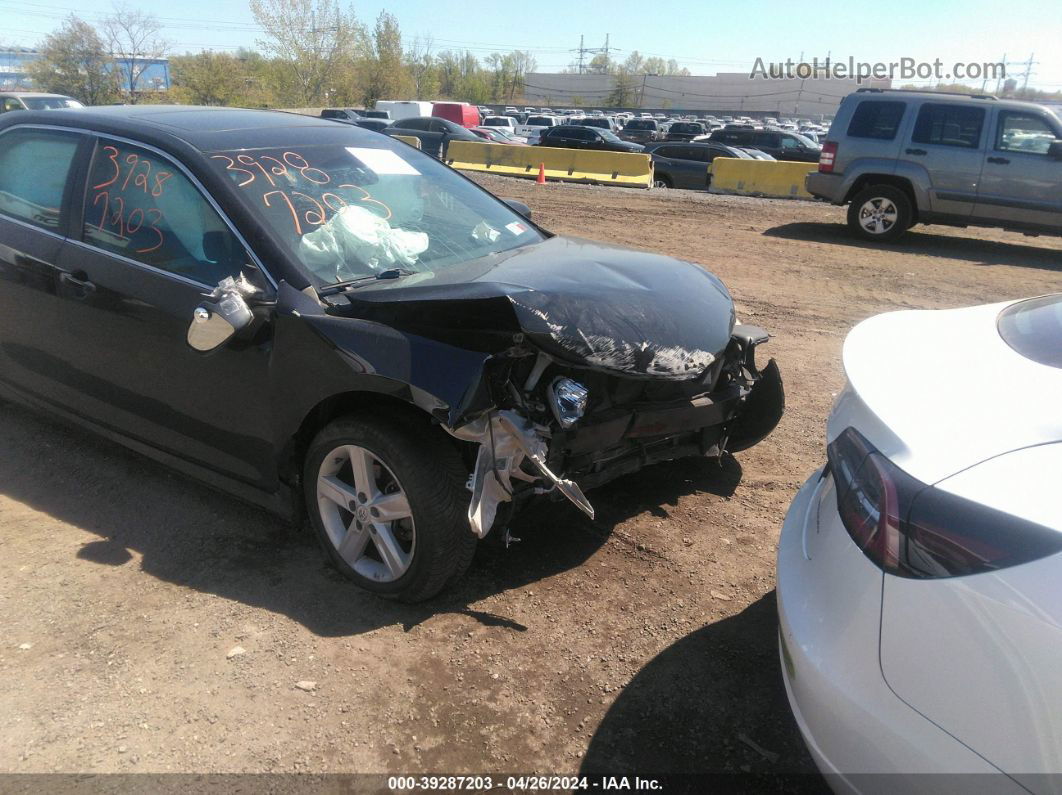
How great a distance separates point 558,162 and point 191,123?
17.2m

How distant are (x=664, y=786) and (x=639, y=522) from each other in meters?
1.50

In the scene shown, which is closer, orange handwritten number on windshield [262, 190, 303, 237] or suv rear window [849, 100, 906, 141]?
orange handwritten number on windshield [262, 190, 303, 237]

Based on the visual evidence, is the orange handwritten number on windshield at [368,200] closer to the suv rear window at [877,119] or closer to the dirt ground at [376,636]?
the dirt ground at [376,636]

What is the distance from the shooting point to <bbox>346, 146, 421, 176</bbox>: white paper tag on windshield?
3.91 meters

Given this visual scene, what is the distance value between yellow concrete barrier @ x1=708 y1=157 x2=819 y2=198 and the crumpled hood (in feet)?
47.5

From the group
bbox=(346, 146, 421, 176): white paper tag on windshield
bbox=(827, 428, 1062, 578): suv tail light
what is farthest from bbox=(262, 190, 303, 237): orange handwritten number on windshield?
bbox=(827, 428, 1062, 578): suv tail light

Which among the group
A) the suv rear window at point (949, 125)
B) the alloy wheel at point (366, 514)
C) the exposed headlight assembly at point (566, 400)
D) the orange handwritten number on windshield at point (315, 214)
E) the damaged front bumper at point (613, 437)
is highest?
the suv rear window at point (949, 125)

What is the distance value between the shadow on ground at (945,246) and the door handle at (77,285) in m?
10.4

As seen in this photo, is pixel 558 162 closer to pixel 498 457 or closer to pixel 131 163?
pixel 131 163

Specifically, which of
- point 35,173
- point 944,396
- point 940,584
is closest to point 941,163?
point 944,396

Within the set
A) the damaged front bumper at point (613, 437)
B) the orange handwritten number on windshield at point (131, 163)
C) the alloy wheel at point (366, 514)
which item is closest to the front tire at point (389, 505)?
the alloy wheel at point (366, 514)

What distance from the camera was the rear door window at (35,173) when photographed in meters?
3.87

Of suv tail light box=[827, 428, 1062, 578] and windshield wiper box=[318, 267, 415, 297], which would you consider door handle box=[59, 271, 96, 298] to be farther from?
suv tail light box=[827, 428, 1062, 578]

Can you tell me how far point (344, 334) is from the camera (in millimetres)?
2859
